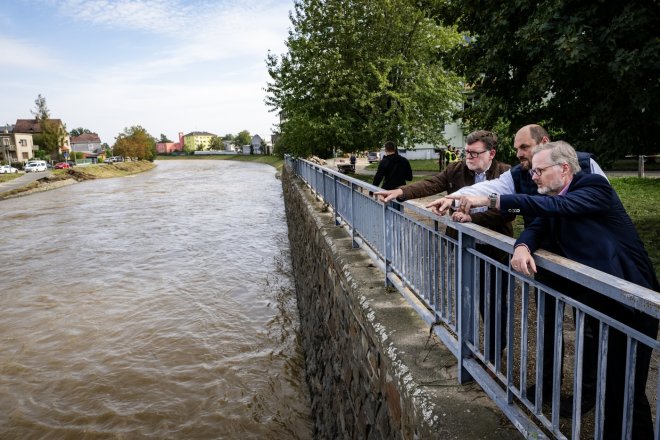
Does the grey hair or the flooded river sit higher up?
the grey hair

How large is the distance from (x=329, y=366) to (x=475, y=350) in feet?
9.70

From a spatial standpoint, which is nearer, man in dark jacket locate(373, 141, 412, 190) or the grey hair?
the grey hair

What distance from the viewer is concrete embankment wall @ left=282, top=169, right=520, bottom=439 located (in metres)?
2.37

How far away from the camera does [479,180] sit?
11.8 feet

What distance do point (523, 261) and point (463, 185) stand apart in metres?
1.78

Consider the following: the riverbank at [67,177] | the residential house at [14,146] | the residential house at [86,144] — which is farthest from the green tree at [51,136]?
the residential house at [86,144]

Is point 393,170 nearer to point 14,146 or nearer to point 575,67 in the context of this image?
point 575,67

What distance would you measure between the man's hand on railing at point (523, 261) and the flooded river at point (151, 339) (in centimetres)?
441

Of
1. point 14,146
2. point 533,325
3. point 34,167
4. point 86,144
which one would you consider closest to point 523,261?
point 533,325

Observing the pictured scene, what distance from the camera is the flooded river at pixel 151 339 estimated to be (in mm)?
6086

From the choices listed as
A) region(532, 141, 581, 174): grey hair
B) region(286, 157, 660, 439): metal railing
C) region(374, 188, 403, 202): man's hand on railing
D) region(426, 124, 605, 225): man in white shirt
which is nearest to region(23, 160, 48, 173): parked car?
region(374, 188, 403, 202): man's hand on railing

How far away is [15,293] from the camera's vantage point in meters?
11.2

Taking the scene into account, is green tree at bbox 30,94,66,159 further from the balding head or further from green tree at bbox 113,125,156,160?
the balding head

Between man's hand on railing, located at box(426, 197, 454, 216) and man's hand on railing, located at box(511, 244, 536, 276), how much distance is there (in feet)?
2.55
